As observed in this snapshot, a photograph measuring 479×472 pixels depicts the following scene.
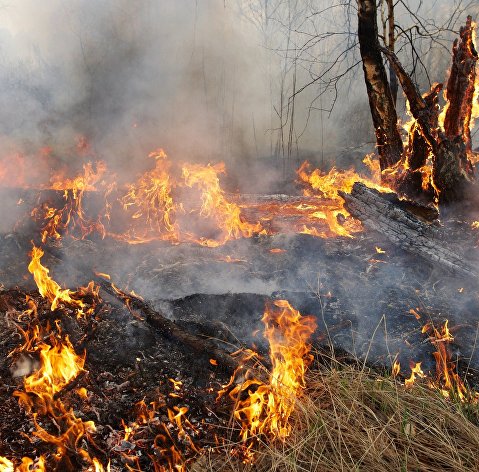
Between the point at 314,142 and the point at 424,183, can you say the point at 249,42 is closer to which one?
the point at 314,142

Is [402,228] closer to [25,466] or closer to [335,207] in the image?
[335,207]

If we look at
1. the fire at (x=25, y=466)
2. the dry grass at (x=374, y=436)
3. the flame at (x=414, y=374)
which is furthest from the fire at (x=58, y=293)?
the flame at (x=414, y=374)

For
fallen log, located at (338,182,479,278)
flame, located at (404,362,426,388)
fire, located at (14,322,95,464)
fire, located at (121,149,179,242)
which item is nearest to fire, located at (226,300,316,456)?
flame, located at (404,362,426,388)

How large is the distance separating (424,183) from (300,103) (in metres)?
6.20

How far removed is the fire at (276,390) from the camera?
2514 mm

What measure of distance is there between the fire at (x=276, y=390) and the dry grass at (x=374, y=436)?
0.27 feet

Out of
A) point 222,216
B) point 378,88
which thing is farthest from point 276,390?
point 378,88

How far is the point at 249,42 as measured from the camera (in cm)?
1064

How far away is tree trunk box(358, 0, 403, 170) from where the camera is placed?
5613mm

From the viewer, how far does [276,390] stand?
8.69 feet

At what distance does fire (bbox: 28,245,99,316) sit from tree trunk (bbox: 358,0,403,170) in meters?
4.77

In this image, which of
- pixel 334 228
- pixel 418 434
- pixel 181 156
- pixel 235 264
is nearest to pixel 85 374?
pixel 418 434

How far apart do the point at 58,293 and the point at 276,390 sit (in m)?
2.31

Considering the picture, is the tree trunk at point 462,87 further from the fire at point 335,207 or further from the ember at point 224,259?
the fire at point 335,207
